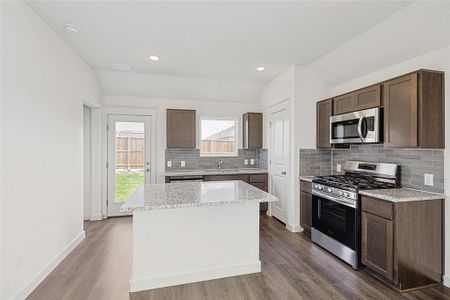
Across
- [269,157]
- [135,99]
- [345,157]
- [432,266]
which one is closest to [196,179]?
[269,157]

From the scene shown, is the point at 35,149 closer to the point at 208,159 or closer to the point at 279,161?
the point at 208,159

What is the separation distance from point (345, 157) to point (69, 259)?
4.24 meters

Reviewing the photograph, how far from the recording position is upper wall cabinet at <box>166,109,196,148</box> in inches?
185

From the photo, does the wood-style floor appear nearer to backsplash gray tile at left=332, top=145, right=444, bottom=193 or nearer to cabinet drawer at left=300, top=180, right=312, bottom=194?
cabinet drawer at left=300, top=180, right=312, bottom=194

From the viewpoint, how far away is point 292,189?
12.8ft

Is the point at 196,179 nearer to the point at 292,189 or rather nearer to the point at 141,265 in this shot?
the point at 292,189

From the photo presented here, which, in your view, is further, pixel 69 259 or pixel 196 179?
pixel 196 179

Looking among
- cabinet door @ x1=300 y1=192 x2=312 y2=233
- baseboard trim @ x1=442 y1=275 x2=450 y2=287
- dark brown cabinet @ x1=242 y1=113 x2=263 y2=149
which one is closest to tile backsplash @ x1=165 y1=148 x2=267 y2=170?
dark brown cabinet @ x1=242 y1=113 x2=263 y2=149

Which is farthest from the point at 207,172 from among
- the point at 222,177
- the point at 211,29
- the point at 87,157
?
the point at 211,29

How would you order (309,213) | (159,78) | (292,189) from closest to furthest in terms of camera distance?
(309,213) < (292,189) < (159,78)

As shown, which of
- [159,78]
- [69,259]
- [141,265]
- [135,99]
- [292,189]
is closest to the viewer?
[141,265]

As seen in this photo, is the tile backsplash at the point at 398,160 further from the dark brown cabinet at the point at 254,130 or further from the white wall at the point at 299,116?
the dark brown cabinet at the point at 254,130

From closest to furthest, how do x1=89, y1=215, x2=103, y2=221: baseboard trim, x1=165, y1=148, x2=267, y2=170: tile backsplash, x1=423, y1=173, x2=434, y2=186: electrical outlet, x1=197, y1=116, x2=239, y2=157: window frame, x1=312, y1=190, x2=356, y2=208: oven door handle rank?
1. x1=423, y1=173, x2=434, y2=186: electrical outlet
2. x1=312, y1=190, x2=356, y2=208: oven door handle
3. x1=89, y1=215, x2=103, y2=221: baseboard trim
4. x1=165, y1=148, x2=267, y2=170: tile backsplash
5. x1=197, y1=116, x2=239, y2=157: window frame

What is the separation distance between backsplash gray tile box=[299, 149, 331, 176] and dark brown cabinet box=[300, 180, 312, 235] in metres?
0.26
